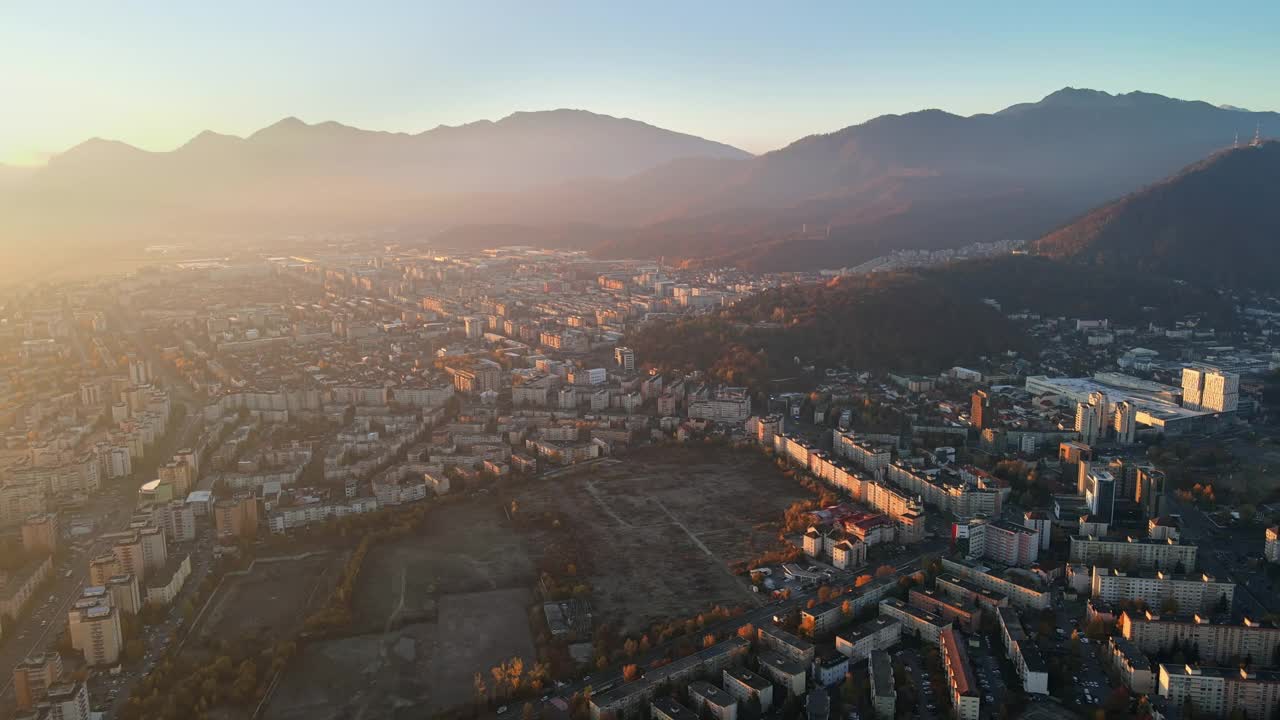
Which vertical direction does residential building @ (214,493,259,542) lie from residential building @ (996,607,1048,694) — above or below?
above

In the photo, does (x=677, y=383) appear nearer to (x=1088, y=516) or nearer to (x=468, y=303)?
(x=1088, y=516)

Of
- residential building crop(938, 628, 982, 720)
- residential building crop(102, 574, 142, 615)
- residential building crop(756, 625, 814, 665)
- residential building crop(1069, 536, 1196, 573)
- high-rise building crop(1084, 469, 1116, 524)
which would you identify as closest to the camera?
residential building crop(938, 628, 982, 720)

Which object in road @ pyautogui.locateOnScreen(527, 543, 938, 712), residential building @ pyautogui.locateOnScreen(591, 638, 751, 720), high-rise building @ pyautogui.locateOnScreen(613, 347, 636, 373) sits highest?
high-rise building @ pyautogui.locateOnScreen(613, 347, 636, 373)

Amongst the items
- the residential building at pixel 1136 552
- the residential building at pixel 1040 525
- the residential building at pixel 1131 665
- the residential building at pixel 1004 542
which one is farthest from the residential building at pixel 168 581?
the residential building at pixel 1136 552

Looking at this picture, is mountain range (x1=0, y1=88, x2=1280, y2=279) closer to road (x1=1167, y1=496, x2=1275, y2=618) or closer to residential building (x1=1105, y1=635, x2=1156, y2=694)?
road (x1=1167, y1=496, x2=1275, y2=618)

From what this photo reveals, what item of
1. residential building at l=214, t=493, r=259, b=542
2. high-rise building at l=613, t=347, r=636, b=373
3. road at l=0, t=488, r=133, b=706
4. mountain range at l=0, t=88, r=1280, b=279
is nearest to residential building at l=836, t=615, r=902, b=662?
residential building at l=214, t=493, r=259, b=542

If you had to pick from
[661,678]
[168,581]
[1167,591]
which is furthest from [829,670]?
[168,581]

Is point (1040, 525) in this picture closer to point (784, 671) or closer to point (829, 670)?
point (829, 670)

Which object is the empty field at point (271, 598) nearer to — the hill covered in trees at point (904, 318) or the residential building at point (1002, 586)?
the residential building at point (1002, 586)
